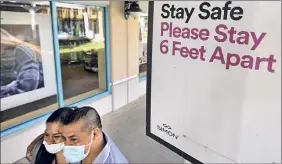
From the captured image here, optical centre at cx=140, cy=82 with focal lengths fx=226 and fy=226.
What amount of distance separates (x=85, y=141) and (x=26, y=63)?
10.0ft

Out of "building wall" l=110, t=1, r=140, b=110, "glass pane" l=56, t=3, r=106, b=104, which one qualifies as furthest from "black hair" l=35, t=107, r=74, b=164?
"building wall" l=110, t=1, r=140, b=110

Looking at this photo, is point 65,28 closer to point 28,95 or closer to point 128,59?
point 28,95

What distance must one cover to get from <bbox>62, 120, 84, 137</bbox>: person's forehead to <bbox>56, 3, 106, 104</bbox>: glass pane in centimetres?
295

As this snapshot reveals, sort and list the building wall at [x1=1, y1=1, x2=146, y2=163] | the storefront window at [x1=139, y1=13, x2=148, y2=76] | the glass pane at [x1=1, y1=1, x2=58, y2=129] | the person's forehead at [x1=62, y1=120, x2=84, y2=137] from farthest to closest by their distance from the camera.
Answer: the building wall at [x1=1, y1=1, x2=146, y2=163], the glass pane at [x1=1, y1=1, x2=58, y2=129], the storefront window at [x1=139, y1=13, x2=148, y2=76], the person's forehead at [x1=62, y1=120, x2=84, y2=137]

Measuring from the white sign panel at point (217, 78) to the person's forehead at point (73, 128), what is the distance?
0.30m

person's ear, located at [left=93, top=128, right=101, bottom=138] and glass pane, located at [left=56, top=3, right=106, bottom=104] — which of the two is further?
glass pane, located at [left=56, top=3, right=106, bottom=104]

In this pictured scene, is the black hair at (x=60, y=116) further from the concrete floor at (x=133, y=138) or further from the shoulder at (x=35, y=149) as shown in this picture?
the concrete floor at (x=133, y=138)

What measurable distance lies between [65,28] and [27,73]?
915 millimetres

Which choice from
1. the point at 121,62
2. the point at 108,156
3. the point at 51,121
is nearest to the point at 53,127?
the point at 51,121

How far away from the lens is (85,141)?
2.83 ft

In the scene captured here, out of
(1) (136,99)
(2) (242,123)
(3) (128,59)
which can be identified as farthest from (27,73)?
(2) (242,123)

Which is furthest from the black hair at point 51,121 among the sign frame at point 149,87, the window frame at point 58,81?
the window frame at point 58,81

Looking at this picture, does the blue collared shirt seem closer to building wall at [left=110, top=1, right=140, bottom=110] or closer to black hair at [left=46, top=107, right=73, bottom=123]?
black hair at [left=46, top=107, right=73, bottom=123]

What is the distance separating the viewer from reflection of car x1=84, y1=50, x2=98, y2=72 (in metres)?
4.27
